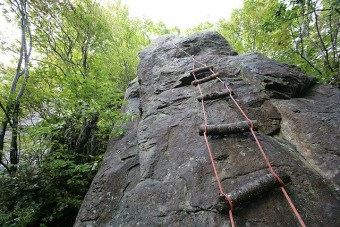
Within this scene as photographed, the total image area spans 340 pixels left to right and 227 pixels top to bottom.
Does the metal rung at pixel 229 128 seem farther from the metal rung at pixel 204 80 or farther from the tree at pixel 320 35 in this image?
the tree at pixel 320 35

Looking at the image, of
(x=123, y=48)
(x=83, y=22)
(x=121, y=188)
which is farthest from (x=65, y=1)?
(x=121, y=188)

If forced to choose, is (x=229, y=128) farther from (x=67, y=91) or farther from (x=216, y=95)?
(x=67, y=91)

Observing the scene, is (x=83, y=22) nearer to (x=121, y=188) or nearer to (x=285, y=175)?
(x=121, y=188)

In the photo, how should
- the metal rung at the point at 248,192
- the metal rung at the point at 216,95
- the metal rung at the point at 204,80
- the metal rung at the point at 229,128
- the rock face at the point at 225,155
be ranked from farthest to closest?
the metal rung at the point at 204,80, the metal rung at the point at 216,95, the metal rung at the point at 229,128, the rock face at the point at 225,155, the metal rung at the point at 248,192

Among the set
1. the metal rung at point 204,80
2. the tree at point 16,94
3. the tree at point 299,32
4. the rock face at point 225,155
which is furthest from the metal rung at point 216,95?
the tree at point 16,94

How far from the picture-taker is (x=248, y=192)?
2.29m

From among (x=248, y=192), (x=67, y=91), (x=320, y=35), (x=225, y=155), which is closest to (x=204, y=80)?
(x=225, y=155)

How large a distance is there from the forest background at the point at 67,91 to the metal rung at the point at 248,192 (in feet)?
12.2

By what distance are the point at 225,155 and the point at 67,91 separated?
203 inches

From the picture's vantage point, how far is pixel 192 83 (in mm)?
5254

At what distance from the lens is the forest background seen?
4703 mm

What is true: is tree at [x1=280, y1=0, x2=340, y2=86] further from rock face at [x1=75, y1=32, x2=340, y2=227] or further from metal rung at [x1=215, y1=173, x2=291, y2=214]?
metal rung at [x1=215, y1=173, x2=291, y2=214]

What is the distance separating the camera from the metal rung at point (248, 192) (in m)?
2.26

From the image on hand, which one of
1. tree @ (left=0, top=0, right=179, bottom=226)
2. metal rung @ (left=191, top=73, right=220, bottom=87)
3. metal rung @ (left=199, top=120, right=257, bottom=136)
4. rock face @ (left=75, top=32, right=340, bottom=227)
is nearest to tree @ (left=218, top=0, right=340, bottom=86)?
rock face @ (left=75, top=32, right=340, bottom=227)
